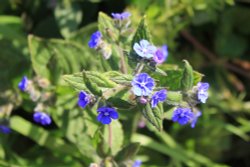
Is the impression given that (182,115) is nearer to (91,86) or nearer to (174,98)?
(174,98)

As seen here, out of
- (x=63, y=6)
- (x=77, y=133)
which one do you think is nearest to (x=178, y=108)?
(x=77, y=133)

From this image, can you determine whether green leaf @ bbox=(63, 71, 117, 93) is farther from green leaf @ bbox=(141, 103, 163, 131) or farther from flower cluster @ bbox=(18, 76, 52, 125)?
flower cluster @ bbox=(18, 76, 52, 125)

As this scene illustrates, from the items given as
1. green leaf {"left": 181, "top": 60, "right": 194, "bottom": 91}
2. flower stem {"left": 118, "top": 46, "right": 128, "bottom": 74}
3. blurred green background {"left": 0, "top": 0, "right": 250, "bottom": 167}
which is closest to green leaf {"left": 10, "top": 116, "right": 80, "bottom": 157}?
blurred green background {"left": 0, "top": 0, "right": 250, "bottom": 167}

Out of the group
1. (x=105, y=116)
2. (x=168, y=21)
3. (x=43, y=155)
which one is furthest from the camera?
(x=168, y=21)

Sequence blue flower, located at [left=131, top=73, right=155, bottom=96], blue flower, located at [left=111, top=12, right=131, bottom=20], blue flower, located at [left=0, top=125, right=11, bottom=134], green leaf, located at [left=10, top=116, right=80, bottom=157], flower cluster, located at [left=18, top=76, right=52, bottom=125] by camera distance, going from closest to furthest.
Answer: blue flower, located at [left=131, top=73, right=155, bottom=96] < blue flower, located at [left=111, top=12, right=131, bottom=20] < flower cluster, located at [left=18, top=76, right=52, bottom=125] < blue flower, located at [left=0, top=125, right=11, bottom=134] < green leaf, located at [left=10, top=116, right=80, bottom=157]

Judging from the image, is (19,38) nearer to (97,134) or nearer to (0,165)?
(0,165)

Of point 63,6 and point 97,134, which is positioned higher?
point 63,6

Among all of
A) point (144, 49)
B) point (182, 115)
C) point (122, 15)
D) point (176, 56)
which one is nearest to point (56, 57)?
point (122, 15)
